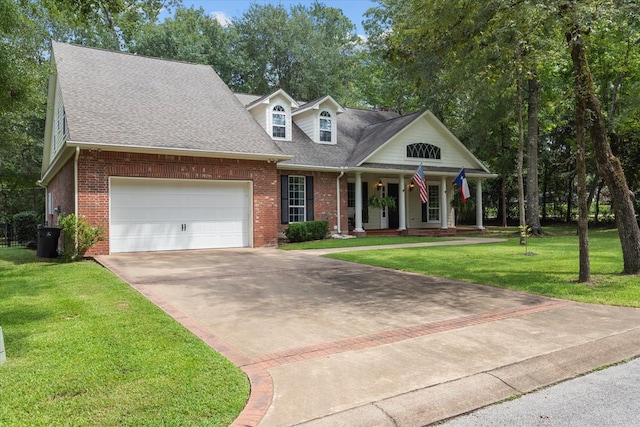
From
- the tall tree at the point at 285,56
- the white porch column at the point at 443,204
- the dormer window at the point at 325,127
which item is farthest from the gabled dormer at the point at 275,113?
the tall tree at the point at 285,56

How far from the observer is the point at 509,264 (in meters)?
10.8

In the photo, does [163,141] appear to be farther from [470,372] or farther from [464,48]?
[470,372]

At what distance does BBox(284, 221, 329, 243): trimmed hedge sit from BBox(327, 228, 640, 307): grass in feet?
13.3

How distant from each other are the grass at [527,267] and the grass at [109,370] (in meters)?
5.74

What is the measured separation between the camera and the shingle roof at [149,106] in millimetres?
13164

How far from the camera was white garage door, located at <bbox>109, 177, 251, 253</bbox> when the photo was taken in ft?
43.4

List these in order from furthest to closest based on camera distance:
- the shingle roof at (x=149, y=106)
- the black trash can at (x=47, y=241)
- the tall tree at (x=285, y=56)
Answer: the tall tree at (x=285, y=56), the shingle roof at (x=149, y=106), the black trash can at (x=47, y=241)

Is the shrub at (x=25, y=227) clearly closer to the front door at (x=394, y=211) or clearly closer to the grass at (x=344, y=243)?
the grass at (x=344, y=243)

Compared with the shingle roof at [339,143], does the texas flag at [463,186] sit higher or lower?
lower

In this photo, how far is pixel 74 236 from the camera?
468 inches

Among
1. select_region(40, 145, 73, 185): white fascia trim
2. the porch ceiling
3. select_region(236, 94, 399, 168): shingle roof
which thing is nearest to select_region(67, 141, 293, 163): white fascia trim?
select_region(40, 145, 73, 185): white fascia trim

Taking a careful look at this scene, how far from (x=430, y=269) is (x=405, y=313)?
13.1 feet

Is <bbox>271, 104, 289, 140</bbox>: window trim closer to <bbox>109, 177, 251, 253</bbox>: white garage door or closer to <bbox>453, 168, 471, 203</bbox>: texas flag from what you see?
<bbox>109, 177, 251, 253</bbox>: white garage door

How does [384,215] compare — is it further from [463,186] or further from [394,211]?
[463,186]
